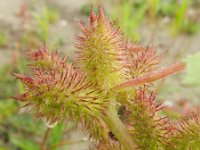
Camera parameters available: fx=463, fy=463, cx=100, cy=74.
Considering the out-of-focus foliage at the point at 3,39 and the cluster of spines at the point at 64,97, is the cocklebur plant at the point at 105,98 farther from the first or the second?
the out-of-focus foliage at the point at 3,39

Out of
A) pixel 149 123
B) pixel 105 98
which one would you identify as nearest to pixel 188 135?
pixel 149 123

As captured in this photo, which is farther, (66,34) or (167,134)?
(66,34)

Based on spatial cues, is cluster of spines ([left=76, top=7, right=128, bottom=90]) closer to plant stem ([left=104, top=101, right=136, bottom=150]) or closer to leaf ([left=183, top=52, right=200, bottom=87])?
plant stem ([left=104, top=101, right=136, bottom=150])

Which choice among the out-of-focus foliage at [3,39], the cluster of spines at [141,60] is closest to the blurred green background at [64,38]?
the out-of-focus foliage at [3,39]

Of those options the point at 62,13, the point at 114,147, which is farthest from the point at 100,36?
the point at 62,13

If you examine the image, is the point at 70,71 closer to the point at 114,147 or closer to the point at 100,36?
the point at 100,36

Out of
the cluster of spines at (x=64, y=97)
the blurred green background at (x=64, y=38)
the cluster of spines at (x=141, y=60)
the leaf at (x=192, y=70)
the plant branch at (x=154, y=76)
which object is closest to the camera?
the leaf at (x=192, y=70)

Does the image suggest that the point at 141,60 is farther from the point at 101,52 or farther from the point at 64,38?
the point at 64,38
